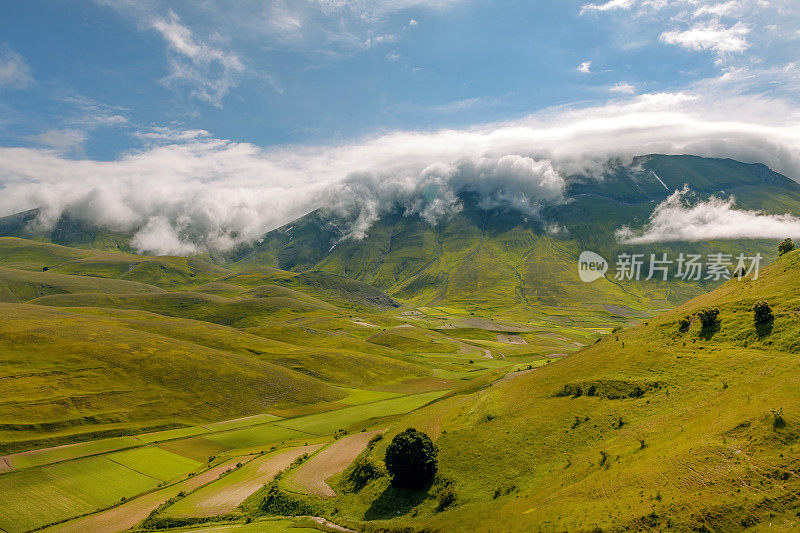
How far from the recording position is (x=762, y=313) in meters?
58.8

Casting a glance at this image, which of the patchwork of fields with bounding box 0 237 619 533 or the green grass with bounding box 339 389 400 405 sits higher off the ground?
the patchwork of fields with bounding box 0 237 619 533

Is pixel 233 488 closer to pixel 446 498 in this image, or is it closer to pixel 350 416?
pixel 446 498

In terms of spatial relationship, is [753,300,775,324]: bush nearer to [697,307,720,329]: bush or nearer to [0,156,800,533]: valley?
[0,156,800,533]: valley

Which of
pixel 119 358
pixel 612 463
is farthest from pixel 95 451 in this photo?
pixel 612 463

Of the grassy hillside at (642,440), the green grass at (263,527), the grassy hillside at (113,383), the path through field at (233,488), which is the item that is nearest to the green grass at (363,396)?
the grassy hillside at (113,383)

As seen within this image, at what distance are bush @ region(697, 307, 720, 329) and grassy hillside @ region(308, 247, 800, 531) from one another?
1093 millimetres

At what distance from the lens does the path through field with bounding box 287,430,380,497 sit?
66.4m

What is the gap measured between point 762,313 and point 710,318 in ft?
24.2

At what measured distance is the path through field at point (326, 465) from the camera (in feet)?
218

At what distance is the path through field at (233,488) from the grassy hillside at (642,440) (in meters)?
16.9

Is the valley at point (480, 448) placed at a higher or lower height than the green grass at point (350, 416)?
higher

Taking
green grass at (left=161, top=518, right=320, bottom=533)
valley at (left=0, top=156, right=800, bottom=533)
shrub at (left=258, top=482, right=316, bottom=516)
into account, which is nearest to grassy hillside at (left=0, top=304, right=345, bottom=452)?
valley at (left=0, top=156, right=800, bottom=533)

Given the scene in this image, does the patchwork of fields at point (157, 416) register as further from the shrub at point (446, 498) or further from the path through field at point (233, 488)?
the shrub at point (446, 498)

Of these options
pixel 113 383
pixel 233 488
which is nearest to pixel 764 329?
pixel 233 488
